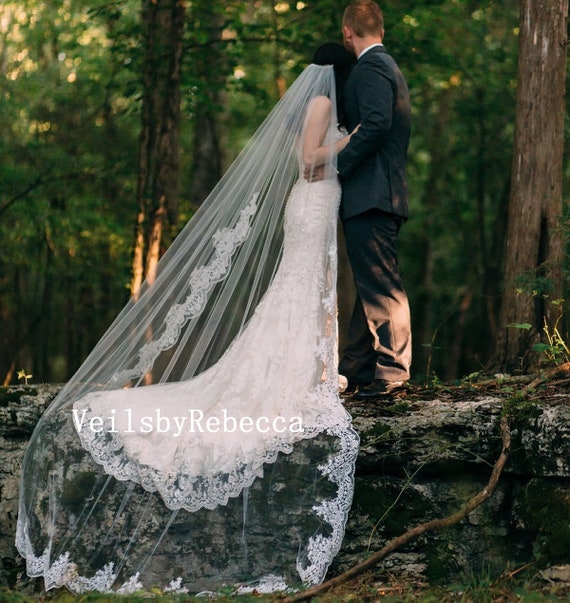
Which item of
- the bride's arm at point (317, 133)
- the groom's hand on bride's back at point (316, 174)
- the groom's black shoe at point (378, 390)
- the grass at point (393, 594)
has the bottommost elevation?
the grass at point (393, 594)

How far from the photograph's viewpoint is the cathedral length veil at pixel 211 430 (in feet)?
14.6

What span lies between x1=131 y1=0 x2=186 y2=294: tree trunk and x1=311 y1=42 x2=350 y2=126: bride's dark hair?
2.47 m

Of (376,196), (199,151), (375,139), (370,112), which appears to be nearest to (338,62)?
(370,112)

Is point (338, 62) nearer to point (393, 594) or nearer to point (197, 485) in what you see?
point (197, 485)

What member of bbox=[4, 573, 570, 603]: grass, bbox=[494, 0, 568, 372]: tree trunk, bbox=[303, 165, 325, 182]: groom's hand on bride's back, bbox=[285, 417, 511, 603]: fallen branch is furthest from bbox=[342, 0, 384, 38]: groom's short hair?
bbox=[4, 573, 570, 603]: grass

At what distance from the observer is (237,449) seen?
4.48m

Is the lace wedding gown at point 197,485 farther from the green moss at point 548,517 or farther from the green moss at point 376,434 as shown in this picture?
the green moss at point 548,517

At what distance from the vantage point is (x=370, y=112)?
5027 mm

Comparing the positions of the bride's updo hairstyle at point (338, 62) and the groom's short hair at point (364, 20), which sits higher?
the groom's short hair at point (364, 20)

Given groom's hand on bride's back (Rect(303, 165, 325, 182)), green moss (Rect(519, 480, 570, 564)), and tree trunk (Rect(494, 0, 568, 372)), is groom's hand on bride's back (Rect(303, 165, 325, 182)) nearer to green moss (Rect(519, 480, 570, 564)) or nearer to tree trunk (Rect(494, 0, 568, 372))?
tree trunk (Rect(494, 0, 568, 372))

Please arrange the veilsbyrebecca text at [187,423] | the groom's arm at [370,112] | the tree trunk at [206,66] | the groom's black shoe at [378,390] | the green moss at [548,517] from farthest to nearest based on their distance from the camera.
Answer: the tree trunk at [206,66], the groom's black shoe at [378,390], the groom's arm at [370,112], the veilsbyrebecca text at [187,423], the green moss at [548,517]

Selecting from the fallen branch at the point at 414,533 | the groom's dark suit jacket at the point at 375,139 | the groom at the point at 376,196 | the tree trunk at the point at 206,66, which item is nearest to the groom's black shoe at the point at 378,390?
the groom at the point at 376,196

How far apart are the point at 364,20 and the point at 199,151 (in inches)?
327

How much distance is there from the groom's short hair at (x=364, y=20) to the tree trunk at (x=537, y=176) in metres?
1.63
